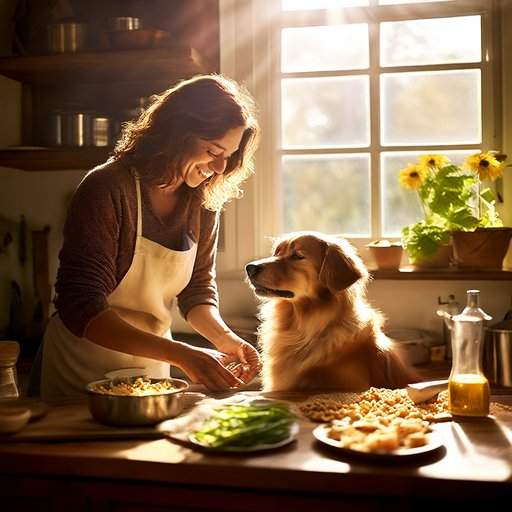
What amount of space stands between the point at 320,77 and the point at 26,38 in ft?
4.77

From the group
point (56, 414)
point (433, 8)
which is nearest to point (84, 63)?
point (433, 8)

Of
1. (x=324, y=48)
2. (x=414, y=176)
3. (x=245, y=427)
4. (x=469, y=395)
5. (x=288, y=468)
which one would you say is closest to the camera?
(x=288, y=468)

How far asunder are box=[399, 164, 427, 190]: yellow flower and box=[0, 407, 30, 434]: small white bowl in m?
2.11

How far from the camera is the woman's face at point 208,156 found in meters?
2.00

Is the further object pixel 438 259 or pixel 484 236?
pixel 438 259

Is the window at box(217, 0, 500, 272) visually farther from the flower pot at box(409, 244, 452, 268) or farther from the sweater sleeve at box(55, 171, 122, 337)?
the sweater sleeve at box(55, 171, 122, 337)

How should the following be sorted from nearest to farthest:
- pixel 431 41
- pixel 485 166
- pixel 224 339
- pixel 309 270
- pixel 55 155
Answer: pixel 224 339
pixel 309 270
pixel 485 166
pixel 55 155
pixel 431 41

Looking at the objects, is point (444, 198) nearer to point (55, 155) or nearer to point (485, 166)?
point (485, 166)

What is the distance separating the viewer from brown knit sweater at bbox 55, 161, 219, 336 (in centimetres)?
179

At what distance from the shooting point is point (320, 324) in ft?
7.27

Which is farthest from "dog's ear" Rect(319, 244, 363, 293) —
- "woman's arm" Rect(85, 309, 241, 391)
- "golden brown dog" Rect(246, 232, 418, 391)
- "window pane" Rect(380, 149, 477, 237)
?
"window pane" Rect(380, 149, 477, 237)

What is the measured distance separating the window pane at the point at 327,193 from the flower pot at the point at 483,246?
0.55m

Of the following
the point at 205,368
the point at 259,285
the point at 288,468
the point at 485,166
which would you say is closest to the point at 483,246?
the point at 485,166

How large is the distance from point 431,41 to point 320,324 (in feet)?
5.93
